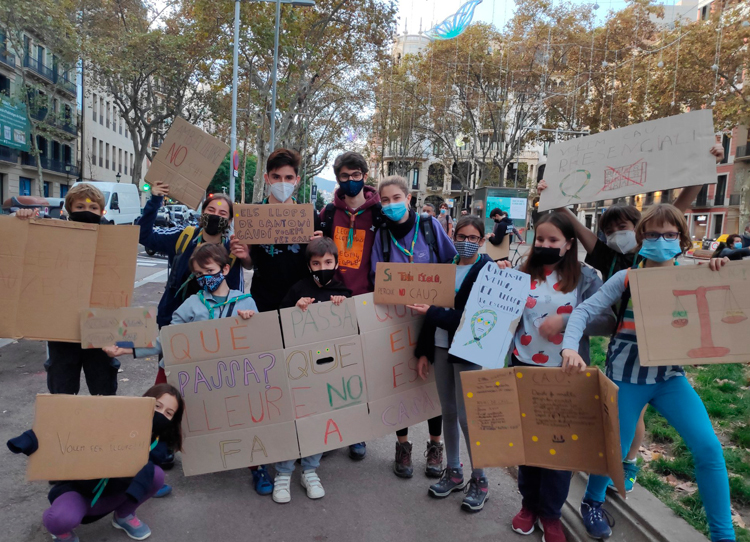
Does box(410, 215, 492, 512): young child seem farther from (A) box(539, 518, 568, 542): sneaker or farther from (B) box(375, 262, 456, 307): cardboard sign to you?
(A) box(539, 518, 568, 542): sneaker

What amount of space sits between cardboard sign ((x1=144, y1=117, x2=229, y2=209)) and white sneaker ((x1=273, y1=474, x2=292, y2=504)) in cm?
193

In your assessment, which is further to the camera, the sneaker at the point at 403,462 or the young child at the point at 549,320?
the sneaker at the point at 403,462

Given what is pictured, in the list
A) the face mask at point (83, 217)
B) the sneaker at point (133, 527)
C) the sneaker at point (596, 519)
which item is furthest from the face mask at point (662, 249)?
the face mask at point (83, 217)

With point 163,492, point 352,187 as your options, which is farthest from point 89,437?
point 352,187

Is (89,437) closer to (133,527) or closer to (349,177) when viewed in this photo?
(133,527)

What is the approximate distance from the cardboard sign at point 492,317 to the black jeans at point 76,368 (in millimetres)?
2212

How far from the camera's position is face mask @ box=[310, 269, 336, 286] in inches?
130

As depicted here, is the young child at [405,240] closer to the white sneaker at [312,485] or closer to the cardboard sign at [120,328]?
the white sneaker at [312,485]

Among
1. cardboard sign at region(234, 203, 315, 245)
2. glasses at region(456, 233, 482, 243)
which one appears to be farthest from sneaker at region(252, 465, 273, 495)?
glasses at region(456, 233, 482, 243)

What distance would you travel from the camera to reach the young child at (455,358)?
3.17 metres

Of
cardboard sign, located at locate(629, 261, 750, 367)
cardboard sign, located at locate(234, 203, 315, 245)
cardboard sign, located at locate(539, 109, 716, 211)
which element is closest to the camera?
cardboard sign, located at locate(629, 261, 750, 367)

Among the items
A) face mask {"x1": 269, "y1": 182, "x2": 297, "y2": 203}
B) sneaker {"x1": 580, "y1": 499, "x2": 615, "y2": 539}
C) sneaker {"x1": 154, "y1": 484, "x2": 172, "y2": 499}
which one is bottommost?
sneaker {"x1": 154, "y1": 484, "x2": 172, "y2": 499}

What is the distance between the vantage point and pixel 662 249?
8.48 ft

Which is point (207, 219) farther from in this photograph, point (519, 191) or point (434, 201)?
point (434, 201)
